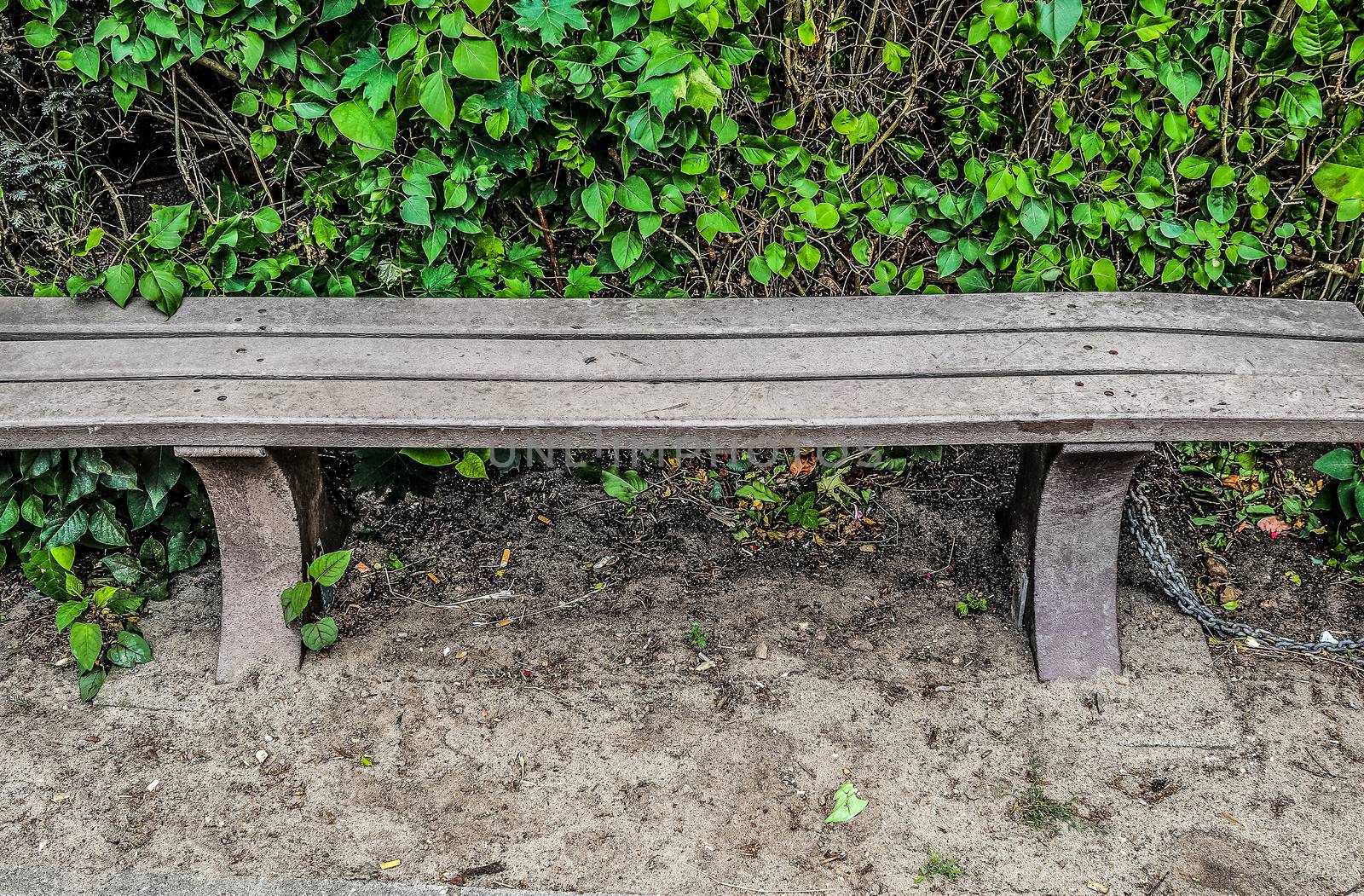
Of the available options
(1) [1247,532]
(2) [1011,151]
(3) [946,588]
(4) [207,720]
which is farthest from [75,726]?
(1) [1247,532]

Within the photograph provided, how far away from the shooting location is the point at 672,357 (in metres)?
2.10

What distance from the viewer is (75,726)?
6.98ft

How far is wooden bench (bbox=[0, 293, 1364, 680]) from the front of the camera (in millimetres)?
1901

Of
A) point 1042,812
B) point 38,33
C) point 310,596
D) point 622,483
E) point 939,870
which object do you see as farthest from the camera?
point 622,483

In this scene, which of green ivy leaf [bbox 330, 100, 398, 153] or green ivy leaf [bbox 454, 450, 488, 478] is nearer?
green ivy leaf [bbox 330, 100, 398, 153]

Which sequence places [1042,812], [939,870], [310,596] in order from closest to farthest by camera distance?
[939,870], [1042,812], [310,596]

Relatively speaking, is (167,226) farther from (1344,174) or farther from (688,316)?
(1344,174)

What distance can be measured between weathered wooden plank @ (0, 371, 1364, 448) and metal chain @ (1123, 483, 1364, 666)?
0.53 meters

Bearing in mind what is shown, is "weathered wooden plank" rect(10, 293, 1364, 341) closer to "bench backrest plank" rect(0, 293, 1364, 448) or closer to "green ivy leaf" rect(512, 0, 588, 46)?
"bench backrest plank" rect(0, 293, 1364, 448)

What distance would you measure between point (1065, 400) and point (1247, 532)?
3.59ft

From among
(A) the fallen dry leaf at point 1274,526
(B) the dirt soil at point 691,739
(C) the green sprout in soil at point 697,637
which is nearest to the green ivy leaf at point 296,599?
(B) the dirt soil at point 691,739

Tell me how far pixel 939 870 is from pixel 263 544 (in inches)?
59.1

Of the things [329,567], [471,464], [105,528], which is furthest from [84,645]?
[471,464]

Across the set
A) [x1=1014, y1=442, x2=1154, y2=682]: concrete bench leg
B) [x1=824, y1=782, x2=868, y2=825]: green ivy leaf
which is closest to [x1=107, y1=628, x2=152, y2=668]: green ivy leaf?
[x1=824, y1=782, x2=868, y2=825]: green ivy leaf
